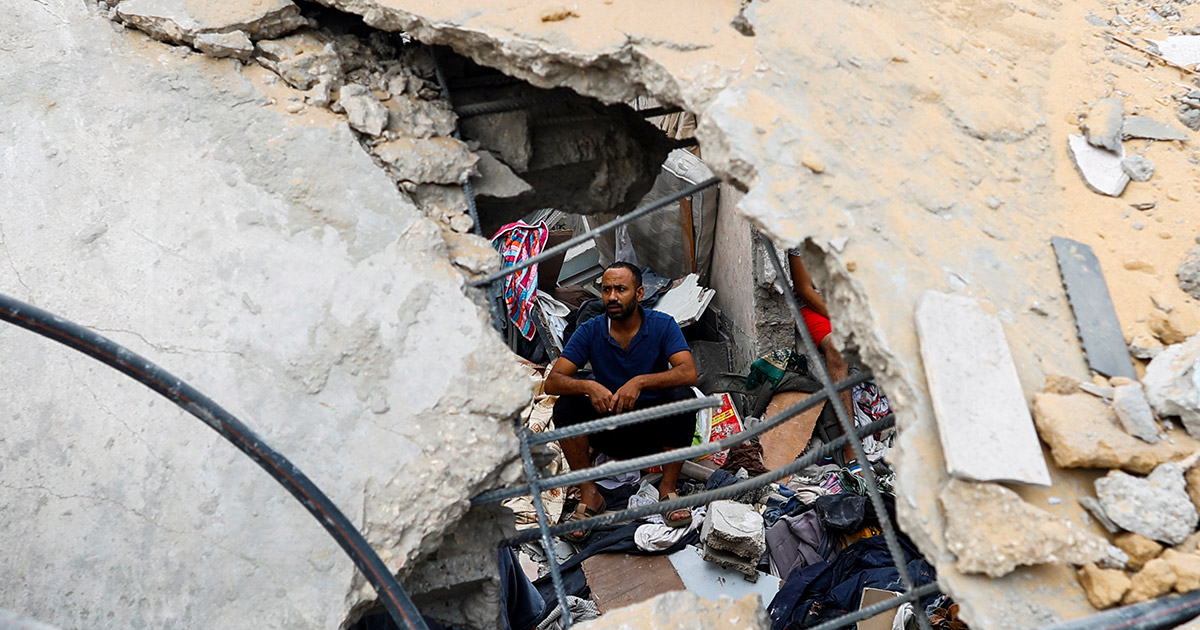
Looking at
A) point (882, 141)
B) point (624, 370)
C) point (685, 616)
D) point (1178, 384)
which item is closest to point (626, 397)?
point (624, 370)

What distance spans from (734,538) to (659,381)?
0.92m

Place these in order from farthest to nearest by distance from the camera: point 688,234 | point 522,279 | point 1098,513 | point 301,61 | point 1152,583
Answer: point 688,234
point 522,279
point 301,61
point 1098,513
point 1152,583

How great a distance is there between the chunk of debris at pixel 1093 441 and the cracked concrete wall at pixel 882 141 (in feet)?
0.22

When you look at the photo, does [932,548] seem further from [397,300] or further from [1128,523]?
[397,300]

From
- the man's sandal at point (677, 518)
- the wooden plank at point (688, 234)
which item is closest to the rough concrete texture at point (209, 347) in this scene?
the man's sandal at point (677, 518)

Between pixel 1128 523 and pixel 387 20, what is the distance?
2473 mm

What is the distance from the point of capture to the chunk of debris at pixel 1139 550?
1904 mm

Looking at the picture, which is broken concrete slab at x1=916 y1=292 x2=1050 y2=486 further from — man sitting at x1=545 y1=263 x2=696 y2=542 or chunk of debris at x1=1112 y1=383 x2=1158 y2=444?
man sitting at x1=545 y1=263 x2=696 y2=542

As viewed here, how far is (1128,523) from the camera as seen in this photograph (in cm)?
193

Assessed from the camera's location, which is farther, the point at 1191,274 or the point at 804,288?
the point at 804,288

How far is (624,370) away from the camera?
15.4 ft

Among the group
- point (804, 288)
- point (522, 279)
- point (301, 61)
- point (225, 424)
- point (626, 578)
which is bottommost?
point (522, 279)

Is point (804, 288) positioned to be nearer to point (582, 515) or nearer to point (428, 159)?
point (582, 515)

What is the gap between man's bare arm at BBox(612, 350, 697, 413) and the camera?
421 centimetres
